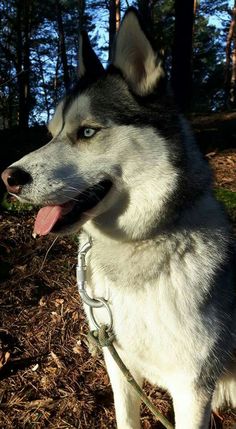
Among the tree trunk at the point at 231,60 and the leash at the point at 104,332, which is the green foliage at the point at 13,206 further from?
the tree trunk at the point at 231,60

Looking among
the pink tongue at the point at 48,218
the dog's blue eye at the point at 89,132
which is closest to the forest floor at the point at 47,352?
the pink tongue at the point at 48,218

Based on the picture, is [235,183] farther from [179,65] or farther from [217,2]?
[217,2]

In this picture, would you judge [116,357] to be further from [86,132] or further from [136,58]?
[136,58]

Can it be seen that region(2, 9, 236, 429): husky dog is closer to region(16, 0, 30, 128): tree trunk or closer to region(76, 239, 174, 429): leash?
region(76, 239, 174, 429): leash

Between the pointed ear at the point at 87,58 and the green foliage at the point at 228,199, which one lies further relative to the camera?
the green foliage at the point at 228,199

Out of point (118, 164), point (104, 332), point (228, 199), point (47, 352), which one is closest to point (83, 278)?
point (104, 332)

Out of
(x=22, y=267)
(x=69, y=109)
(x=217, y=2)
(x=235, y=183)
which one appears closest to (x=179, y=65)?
(x=235, y=183)

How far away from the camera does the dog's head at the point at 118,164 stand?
1.95 m

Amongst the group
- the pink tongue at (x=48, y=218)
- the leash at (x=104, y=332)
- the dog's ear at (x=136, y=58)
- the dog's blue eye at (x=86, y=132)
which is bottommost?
the leash at (x=104, y=332)

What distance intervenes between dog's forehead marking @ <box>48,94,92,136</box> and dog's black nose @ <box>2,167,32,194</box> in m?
0.38

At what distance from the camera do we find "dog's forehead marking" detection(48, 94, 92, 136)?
2.13 m

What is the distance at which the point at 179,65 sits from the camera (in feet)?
26.2

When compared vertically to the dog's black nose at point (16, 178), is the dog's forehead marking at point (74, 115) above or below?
above

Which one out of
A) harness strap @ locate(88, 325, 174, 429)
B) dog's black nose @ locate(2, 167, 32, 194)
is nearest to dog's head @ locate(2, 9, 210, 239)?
dog's black nose @ locate(2, 167, 32, 194)
